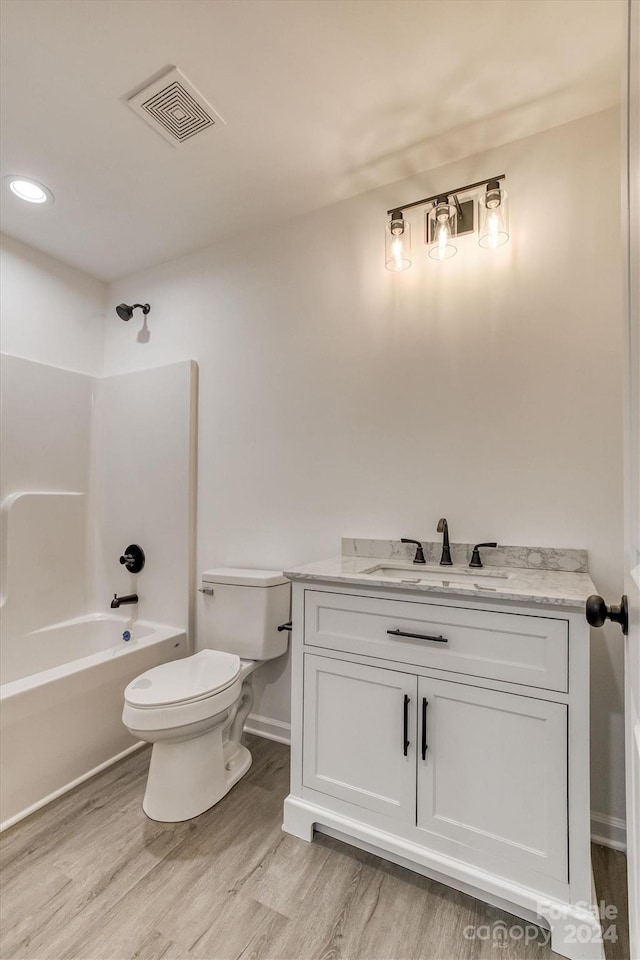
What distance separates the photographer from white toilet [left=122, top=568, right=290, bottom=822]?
1.58 meters

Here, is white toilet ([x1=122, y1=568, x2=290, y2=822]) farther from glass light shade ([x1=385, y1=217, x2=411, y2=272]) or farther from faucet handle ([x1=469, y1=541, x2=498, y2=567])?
glass light shade ([x1=385, y1=217, x2=411, y2=272])

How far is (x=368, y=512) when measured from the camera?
2002mm

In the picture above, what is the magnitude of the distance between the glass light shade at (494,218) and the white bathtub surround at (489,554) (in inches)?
46.0

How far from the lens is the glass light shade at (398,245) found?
1850 millimetres

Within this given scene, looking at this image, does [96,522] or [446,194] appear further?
[96,522]

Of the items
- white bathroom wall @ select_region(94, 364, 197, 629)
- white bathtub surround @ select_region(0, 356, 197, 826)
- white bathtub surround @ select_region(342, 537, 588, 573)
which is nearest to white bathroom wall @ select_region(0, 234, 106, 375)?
white bathtub surround @ select_region(0, 356, 197, 826)

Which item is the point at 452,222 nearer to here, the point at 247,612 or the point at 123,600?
the point at 247,612

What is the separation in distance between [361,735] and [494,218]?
1.93 meters

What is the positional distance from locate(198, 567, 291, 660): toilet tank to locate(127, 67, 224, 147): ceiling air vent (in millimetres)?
1848

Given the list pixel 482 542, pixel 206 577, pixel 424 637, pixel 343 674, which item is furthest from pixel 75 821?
pixel 482 542

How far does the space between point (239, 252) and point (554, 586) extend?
220 centimetres

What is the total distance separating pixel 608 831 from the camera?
152 cm

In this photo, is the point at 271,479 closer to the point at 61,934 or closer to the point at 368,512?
the point at 368,512

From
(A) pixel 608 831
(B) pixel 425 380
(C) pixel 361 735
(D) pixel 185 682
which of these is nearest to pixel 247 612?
(D) pixel 185 682
